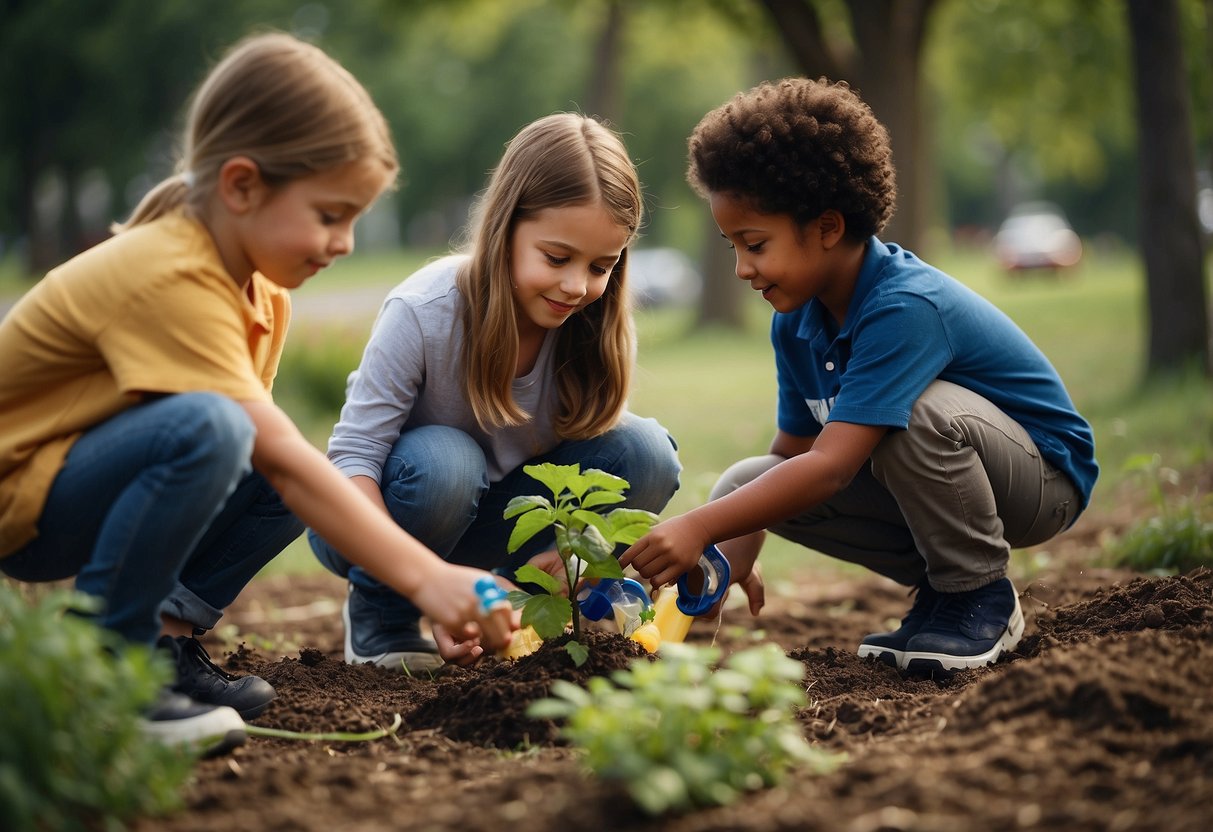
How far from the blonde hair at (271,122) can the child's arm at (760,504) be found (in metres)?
1.00

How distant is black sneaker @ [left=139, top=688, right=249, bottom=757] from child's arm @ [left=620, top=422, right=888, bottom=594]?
88cm

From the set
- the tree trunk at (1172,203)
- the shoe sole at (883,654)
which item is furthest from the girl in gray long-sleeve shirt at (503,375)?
the tree trunk at (1172,203)

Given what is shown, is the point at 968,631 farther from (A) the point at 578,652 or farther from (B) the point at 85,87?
(B) the point at 85,87

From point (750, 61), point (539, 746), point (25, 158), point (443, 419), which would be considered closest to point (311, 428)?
point (443, 419)

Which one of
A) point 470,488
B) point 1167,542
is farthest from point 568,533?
point 1167,542

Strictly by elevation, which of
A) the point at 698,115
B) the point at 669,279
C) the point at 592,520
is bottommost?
the point at 669,279

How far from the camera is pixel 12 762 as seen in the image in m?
1.56

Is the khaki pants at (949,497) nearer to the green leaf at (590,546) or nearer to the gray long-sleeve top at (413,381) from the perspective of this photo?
the gray long-sleeve top at (413,381)

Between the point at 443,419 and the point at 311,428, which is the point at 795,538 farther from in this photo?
the point at 311,428

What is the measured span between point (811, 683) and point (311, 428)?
589 cm

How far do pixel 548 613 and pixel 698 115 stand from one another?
29420 mm

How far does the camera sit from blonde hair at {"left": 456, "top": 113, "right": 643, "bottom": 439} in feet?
9.43

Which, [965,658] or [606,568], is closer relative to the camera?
[606,568]

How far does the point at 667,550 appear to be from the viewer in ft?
8.34
